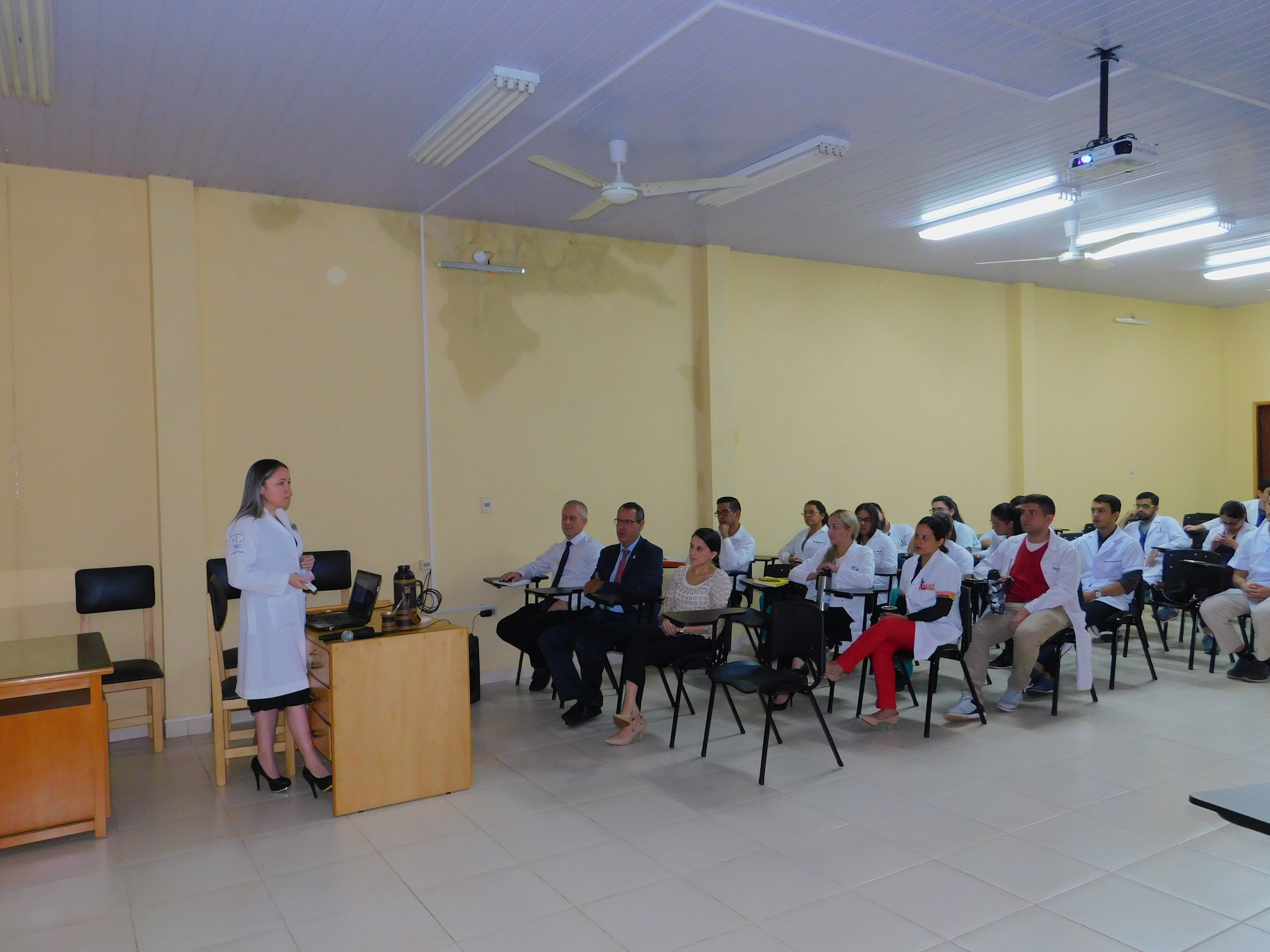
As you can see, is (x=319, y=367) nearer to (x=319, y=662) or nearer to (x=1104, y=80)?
(x=319, y=662)

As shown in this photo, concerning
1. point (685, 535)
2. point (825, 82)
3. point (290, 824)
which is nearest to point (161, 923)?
point (290, 824)

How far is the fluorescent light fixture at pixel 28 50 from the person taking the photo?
3.15m

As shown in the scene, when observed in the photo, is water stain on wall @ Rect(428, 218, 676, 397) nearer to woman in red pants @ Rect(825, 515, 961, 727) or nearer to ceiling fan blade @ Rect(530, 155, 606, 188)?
ceiling fan blade @ Rect(530, 155, 606, 188)

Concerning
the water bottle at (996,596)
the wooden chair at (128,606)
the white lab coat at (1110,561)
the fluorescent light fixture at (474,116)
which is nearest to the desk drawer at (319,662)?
the wooden chair at (128,606)

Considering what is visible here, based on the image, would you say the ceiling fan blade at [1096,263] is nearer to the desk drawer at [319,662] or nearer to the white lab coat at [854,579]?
the white lab coat at [854,579]

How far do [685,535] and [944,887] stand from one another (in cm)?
421

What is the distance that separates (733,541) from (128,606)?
4.07 m

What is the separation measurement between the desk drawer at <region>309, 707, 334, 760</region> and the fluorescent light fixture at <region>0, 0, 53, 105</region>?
9.69ft

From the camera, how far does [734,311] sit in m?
7.37

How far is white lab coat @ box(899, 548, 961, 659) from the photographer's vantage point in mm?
4867

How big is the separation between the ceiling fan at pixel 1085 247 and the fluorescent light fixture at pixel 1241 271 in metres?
2.27

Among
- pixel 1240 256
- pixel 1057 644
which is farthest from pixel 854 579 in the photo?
pixel 1240 256

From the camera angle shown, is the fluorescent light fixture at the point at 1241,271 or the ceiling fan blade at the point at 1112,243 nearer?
the ceiling fan blade at the point at 1112,243

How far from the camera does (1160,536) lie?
23.9ft
